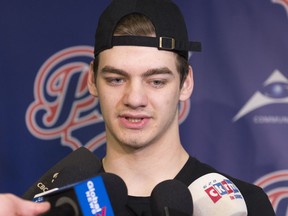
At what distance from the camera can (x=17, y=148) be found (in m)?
2.36

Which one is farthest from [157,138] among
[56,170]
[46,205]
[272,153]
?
[272,153]

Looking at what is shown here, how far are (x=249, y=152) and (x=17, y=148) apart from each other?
32.7 inches

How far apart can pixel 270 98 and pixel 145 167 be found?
772 mm

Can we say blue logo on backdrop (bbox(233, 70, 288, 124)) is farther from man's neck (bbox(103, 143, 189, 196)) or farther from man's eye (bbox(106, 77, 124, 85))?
man's eye (bbox(106, 77, 124, 85))

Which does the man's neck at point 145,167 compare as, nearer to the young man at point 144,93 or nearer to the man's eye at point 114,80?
the young man at point 144,93

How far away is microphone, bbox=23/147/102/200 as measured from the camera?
4.97 feet

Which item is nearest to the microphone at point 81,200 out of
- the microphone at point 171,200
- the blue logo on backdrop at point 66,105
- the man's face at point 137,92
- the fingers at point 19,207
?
the fingers at point 19,207

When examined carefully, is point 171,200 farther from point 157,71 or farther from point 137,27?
point 137,27

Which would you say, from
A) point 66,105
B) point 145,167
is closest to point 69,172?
point 145,167

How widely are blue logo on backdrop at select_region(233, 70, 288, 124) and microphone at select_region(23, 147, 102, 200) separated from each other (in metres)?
0.77

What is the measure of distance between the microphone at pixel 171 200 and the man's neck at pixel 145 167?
40 centimetres

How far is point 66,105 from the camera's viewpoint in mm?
2373

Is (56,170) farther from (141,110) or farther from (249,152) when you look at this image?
(249,152)

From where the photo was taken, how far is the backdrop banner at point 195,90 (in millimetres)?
2275
